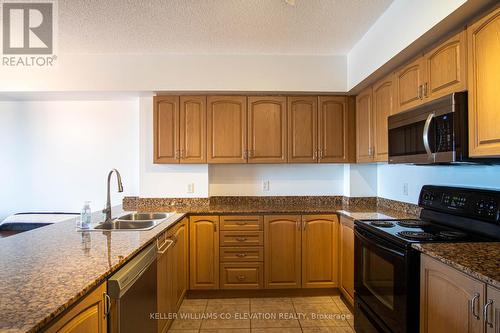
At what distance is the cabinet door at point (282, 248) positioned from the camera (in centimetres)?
282

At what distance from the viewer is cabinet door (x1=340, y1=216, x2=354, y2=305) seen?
2.52 metres

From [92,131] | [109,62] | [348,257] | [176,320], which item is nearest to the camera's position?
[176,320]

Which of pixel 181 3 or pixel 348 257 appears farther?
pixel 348 257

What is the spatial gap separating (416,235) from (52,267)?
187cm

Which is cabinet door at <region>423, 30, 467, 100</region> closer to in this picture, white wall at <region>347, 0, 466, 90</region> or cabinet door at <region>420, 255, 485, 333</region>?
white wall at <region>347, 0, 466, 90</region>

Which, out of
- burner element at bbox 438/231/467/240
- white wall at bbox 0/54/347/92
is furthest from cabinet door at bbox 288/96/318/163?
burner element at bbox 438/231/467/240

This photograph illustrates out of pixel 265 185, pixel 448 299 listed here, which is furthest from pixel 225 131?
pixel 448 299

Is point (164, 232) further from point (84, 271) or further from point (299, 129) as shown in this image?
point (299, 129)

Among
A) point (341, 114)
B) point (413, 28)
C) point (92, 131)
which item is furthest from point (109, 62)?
point (413, 28)

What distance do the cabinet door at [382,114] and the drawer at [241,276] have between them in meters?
1.58

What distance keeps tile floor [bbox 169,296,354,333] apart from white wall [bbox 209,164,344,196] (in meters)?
1.16

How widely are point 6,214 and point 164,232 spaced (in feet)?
8.71

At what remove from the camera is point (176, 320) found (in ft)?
8.01

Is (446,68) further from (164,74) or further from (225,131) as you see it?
(164,74)
